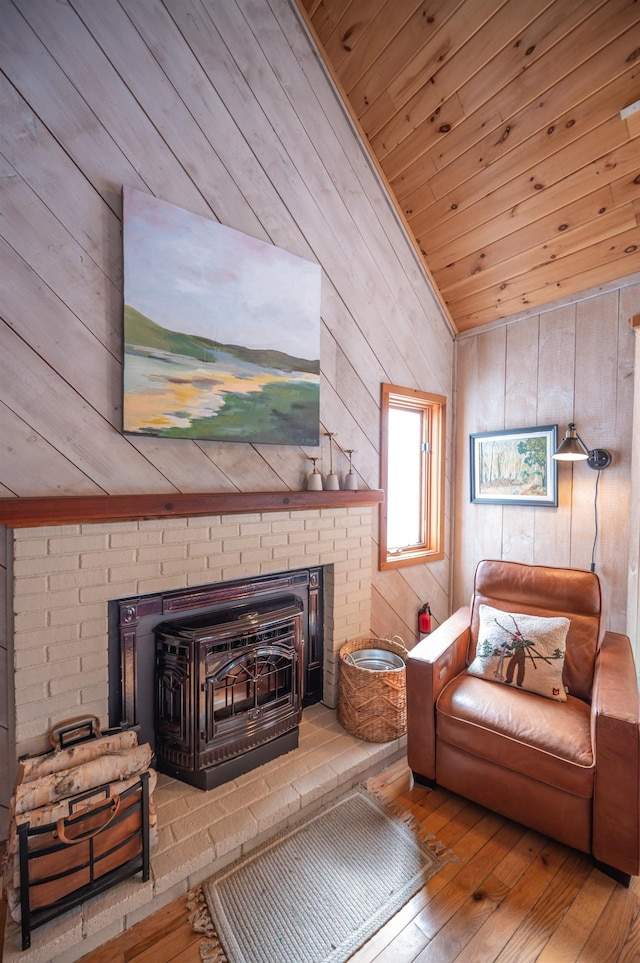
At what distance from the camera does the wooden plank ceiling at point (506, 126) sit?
1836mm

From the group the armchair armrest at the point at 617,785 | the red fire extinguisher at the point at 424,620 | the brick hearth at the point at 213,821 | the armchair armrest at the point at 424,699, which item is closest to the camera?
the brick hearth at the point at 213,821

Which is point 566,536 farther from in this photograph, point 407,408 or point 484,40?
point 484,40

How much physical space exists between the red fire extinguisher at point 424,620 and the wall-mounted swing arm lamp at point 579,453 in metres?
1.36

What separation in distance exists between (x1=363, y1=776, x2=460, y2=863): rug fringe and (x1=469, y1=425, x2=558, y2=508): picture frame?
1930mm

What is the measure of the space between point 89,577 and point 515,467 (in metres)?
2.62

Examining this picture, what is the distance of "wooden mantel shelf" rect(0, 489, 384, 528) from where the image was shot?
1.48 m

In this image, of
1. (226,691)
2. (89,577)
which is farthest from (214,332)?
(226,691)

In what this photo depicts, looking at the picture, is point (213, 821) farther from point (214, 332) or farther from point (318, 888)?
point (214, 332)

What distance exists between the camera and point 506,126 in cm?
213

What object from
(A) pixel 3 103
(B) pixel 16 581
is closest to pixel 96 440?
(B) pixel 16 581

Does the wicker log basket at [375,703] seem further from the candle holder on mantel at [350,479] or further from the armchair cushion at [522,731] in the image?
the candle holder on mantel at [350,479]

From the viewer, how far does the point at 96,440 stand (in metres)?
1.74

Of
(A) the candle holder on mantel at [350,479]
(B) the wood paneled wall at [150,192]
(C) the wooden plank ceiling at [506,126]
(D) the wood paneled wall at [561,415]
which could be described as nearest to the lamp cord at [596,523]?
(D) the wood paneled wall at [561,415]

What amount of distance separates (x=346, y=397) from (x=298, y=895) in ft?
7.54
